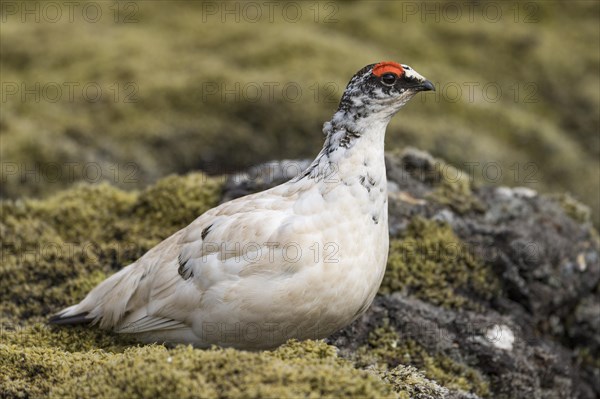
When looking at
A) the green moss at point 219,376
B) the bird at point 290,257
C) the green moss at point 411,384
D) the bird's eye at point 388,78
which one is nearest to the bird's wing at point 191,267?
the bird at point 290,257

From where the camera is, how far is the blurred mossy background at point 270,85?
1184 cm

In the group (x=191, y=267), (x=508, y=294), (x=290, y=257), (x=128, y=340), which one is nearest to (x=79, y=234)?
(x=128, y=340)

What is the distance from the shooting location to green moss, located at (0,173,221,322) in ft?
21.9

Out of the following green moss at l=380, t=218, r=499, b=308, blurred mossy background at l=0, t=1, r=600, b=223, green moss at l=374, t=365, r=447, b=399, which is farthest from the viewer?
blurred mossy background at l=0, t=1, r=600, b=223

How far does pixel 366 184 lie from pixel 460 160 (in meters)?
7.03

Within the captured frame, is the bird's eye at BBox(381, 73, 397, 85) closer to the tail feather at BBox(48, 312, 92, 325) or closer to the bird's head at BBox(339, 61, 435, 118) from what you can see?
the bird's head at BBox(339, 61, 435, 118)

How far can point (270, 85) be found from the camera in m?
12.6

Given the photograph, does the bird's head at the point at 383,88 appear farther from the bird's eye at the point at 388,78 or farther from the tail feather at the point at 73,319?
the tail feather at the point at 73,319

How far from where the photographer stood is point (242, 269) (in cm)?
505

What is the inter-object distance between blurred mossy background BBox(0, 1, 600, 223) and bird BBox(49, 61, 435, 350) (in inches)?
230

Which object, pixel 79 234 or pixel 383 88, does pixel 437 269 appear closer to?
pixel 383 88

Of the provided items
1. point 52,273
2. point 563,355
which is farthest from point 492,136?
point 52,273

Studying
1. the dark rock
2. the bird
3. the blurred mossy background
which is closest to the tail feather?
the bird

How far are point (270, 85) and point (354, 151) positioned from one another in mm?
7363
